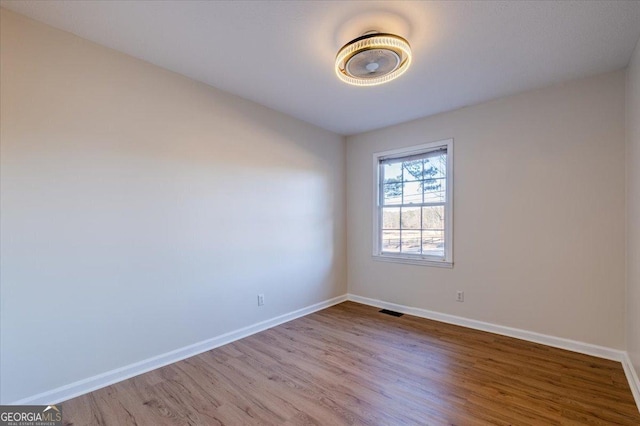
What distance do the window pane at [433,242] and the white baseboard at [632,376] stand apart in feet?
5.66

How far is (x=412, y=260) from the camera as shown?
3867mm

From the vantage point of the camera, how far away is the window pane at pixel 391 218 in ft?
13.4

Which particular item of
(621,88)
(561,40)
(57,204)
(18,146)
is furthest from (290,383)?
(621,88)

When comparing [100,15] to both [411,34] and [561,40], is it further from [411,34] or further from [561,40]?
[561,40]

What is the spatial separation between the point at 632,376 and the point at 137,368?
3.82 meters

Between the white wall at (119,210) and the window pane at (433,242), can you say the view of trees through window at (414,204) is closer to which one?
the window pane at (433,242)

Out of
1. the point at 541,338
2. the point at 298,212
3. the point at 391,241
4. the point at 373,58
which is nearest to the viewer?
the point at 373,58

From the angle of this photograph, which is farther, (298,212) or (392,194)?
(392,194)

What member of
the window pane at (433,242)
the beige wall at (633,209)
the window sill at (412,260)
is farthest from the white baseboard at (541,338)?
the window pane at (433,242)

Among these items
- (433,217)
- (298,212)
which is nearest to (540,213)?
(433,217)

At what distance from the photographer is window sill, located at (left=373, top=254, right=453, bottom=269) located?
359 cm

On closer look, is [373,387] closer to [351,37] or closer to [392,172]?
[351,37]

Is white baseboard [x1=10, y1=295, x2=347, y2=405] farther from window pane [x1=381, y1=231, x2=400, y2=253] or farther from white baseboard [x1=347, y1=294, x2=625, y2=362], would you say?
window pane [x1=381, y1=231, x2=400, y2=253]

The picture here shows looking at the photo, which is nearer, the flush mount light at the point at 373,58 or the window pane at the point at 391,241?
the flush mount light at the point at 373,58
